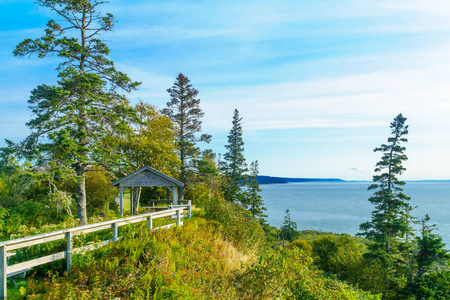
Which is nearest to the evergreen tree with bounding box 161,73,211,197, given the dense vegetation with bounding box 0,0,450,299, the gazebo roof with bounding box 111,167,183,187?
the dense vegetation with bounding box 0,0,450,299

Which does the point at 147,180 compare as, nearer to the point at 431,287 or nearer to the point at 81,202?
the point at 81,202

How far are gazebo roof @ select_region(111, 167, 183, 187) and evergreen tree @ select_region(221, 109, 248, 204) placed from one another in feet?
71.4

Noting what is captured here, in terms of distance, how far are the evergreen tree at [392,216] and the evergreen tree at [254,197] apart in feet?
48.4

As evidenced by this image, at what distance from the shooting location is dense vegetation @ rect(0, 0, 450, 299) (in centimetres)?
697

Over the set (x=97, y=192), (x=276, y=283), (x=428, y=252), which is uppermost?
(x=97, y=192)

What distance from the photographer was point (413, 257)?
22422 millimetres

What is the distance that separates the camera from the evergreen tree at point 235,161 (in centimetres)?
3975

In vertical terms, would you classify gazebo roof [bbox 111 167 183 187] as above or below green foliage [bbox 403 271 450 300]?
above

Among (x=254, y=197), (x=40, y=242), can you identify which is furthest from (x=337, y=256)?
(x=40, y=242)

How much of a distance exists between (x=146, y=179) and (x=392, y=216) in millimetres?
24337

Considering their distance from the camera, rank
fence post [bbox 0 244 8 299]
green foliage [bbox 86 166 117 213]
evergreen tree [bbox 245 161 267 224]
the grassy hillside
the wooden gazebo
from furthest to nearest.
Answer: evergreen tree [bbox 245 161 267 224], green foliage [bbox 86 166 117 213], the wooden gazebo, the grassy hillside, fence post [bbox 0 244 8 299]

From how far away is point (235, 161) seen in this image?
41625mm

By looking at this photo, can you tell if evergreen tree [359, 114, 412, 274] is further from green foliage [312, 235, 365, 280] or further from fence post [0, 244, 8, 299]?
fence post [0, 244, 8, 299]

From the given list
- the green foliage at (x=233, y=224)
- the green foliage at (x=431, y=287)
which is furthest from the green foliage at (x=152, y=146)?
the green foliage at (x=431, y=287)
